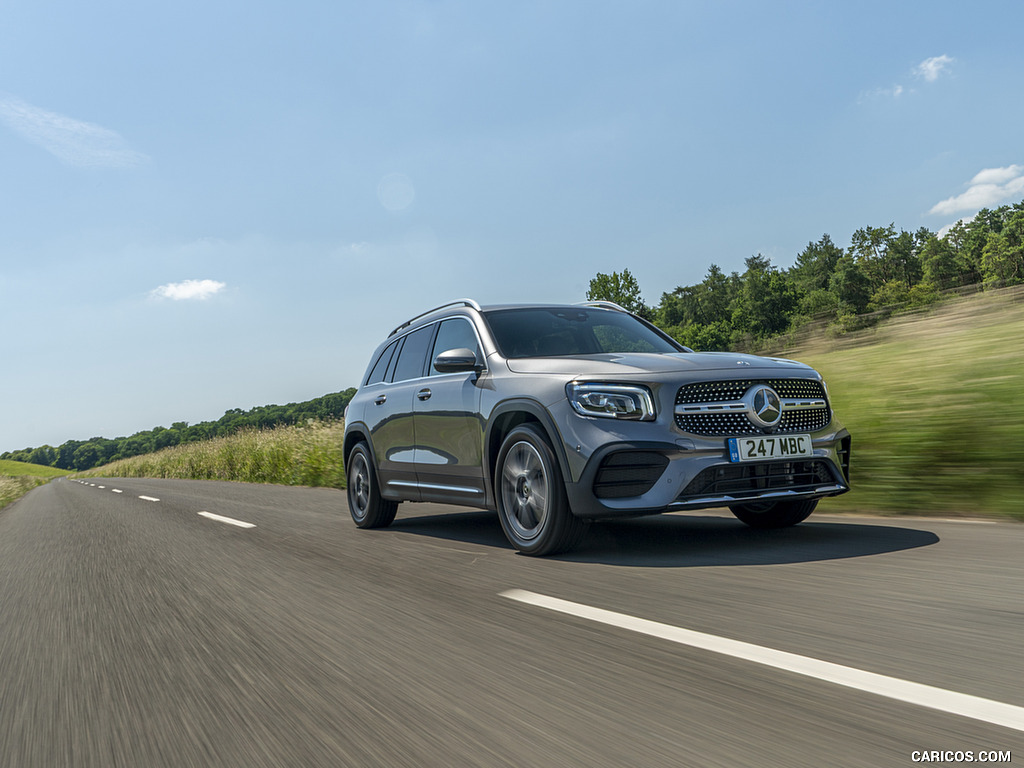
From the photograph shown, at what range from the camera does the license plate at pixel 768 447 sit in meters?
4.77

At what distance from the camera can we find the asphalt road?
2254mm

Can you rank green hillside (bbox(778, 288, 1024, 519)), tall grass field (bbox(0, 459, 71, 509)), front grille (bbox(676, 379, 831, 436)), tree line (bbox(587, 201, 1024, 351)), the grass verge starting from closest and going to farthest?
1. front grille (bbox(676, 379, 831, 436))
2. green hillside (bbox(778, 288, 1024, 519))
3. the grass verge
4. tall grass field (bbox(0, 459, 71, 509))
5. tree line (bbox(587, 201, 1024, 351))

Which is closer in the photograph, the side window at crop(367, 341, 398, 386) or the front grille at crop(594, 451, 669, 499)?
the front grille at crop(594, 451, 669, 499)

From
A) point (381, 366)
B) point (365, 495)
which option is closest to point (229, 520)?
point (365, 495)

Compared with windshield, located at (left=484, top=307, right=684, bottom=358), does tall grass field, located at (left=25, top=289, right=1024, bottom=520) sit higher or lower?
lower

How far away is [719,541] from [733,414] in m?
1.09

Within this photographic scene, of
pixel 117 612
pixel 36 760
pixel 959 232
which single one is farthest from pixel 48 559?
pixel 959 232

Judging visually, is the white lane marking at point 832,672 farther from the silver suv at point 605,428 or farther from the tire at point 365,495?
the tire at point 365,495

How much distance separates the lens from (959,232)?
136 meters

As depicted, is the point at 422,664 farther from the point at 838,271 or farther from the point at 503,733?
the point at 838,271

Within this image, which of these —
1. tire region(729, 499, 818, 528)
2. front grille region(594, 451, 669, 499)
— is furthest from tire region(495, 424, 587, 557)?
tire region(729, 499, 818, 528)

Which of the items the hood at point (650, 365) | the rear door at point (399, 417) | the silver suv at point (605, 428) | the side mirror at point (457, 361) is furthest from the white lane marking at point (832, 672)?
the rear door at point (399, 417)

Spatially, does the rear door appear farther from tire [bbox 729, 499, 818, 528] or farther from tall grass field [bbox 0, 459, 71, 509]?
tall grass field [bbox 0, 459, 71, 509]

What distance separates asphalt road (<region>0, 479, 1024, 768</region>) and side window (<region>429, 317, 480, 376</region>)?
5.30ft
